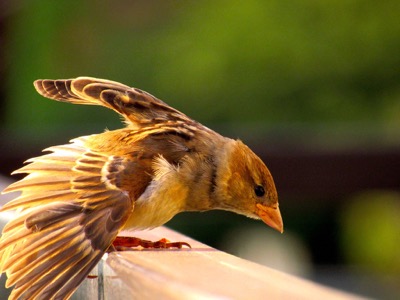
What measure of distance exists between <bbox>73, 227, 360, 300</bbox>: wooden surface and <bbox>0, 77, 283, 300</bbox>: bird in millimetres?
153

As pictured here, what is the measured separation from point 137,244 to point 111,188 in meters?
0.24

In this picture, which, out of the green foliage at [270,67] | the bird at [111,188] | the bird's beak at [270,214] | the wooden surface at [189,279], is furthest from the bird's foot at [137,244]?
the green foliage at [270,67]

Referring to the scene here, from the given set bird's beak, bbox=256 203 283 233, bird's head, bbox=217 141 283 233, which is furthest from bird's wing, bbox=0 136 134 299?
bird's beak, bbox=256 203 283 233

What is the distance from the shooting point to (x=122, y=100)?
387 centimetres

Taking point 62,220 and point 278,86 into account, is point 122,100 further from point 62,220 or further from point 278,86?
point 278,86

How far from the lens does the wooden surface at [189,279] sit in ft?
6.28

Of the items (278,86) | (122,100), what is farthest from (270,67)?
(122,100)

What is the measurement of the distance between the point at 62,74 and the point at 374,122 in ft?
8.84

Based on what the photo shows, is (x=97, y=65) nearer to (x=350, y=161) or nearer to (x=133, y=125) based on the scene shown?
(x=350, y=161)

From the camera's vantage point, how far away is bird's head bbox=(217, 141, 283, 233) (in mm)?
3973

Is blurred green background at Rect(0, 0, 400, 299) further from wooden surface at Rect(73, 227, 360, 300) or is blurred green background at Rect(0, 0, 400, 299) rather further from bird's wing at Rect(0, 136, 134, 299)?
wooden surface at Rect(73, 227, 360, 300)

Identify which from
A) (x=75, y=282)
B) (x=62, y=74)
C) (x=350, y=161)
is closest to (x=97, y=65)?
(x=62, y=74)

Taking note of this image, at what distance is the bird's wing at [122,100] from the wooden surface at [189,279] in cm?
110

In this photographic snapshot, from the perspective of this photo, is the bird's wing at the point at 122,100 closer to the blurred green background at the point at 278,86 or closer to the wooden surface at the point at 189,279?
the wooden surface at the point at 189,279
